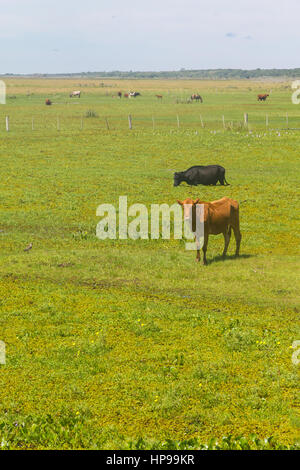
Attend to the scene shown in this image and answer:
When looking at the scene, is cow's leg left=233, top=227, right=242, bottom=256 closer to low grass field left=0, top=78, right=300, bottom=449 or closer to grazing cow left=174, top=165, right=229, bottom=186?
low grass field left=0, top=78, right=300, bottom=449

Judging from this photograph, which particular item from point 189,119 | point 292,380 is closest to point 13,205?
point 292,380

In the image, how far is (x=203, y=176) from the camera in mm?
28969

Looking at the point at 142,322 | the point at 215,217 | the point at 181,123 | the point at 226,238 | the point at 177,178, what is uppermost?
the point at 181,123

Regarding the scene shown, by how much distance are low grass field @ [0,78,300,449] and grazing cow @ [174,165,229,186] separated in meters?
0.68

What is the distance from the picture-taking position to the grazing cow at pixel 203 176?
28.7 m

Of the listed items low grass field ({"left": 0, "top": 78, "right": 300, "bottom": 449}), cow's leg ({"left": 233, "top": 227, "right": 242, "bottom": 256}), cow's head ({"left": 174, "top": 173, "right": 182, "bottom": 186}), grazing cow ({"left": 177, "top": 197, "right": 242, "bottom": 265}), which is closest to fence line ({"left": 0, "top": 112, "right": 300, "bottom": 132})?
low grass field ({"left": 0, "top": 78, "right": 300, "bottom": 449})

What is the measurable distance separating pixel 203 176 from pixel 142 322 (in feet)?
57.5

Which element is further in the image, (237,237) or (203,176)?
(203,176)

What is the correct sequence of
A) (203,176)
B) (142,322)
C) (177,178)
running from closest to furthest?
(142,322) < (177,178) < (203,176)

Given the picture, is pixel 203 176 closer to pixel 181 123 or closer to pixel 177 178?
pixel 177 178

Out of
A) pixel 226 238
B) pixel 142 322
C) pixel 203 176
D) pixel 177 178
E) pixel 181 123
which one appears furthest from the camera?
pixel 181 123

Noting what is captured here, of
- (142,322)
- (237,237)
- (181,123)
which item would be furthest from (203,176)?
(181,123)

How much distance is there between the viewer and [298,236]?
793 inches
